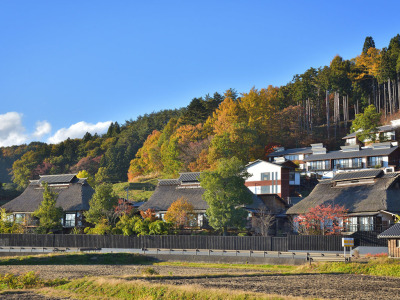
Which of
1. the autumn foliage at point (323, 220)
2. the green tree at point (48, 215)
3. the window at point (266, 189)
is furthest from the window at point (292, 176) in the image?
the green tree at point (48, 215)

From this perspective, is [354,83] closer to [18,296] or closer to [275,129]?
[275,129]

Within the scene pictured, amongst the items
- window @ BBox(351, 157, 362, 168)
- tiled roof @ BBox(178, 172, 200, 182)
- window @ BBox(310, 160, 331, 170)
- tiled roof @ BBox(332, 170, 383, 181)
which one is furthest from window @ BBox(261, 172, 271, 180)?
tiled roof @ BBox(332, 170, 383, 181)

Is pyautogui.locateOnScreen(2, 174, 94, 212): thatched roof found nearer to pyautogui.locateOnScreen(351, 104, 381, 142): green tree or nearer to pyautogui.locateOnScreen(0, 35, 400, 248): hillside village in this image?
pyautogui.locateOnScreen(0, 35, 400, 248): hillside village

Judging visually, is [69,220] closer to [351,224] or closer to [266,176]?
[266,176]

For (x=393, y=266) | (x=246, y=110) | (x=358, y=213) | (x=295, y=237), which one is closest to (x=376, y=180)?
(x=358, y=213)

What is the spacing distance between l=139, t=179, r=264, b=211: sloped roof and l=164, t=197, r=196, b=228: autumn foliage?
7.60ft

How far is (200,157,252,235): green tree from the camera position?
153 ft

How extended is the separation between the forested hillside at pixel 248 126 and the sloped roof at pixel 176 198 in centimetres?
970

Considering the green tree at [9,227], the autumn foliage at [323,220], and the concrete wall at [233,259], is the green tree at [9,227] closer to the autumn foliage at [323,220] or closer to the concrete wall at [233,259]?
the concrete wall at [233,259]

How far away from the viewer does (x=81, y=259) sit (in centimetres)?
4188

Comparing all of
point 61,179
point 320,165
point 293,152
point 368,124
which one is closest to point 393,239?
point 320,165

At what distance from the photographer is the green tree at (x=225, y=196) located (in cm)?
4650

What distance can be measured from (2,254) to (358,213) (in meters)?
35.1

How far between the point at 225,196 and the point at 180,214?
576 cm
